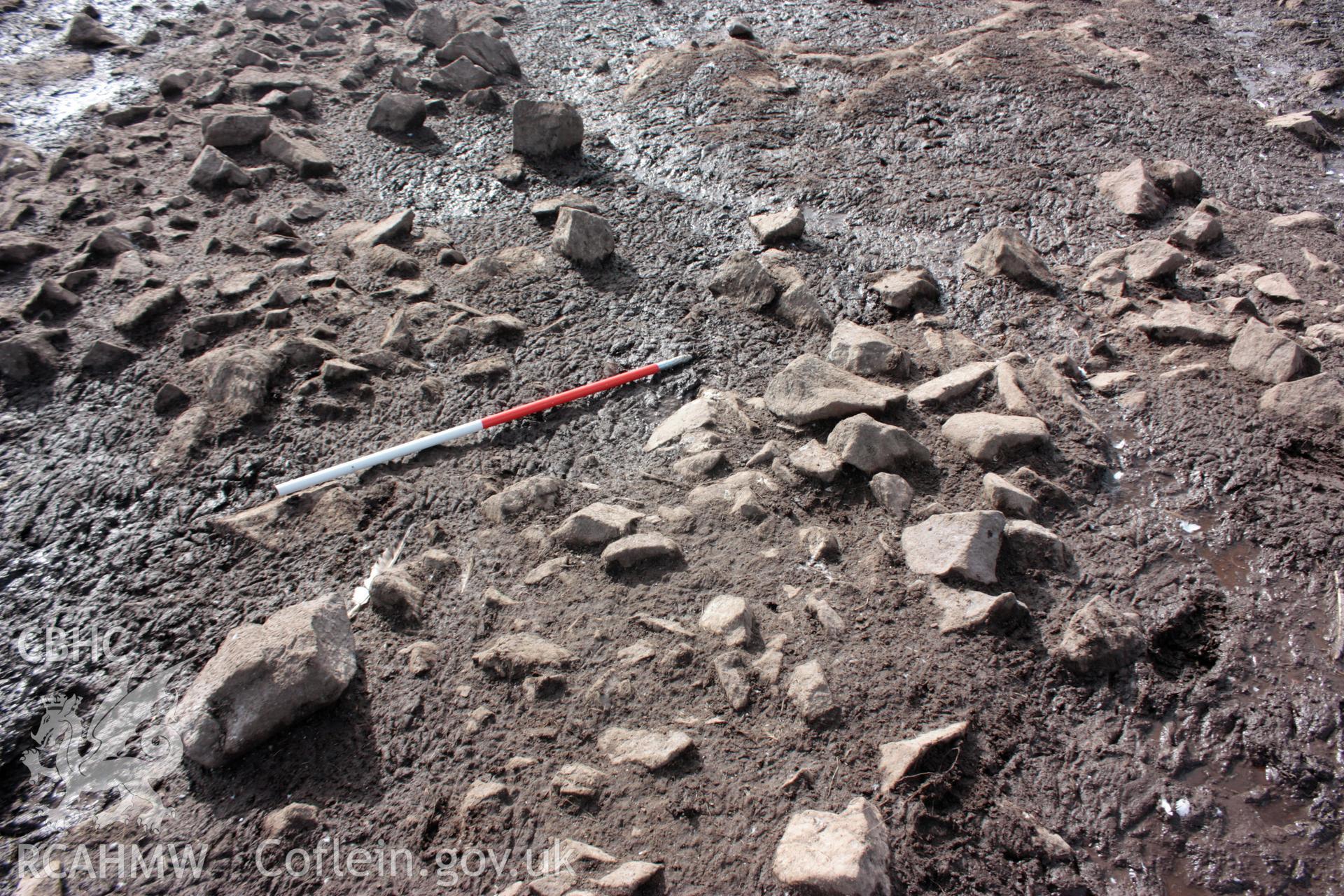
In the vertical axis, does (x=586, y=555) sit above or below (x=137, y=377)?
above

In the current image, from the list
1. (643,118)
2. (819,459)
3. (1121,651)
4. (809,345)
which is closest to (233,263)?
(643,118)

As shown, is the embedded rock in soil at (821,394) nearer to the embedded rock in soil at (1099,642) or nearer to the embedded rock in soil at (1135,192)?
the embedded rock in soil at (1099,642)

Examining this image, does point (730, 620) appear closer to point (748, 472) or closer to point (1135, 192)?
point (748, 472)

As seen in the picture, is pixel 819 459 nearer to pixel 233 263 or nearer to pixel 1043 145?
pixel 1043 145

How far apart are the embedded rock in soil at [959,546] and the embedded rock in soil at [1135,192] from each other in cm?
212

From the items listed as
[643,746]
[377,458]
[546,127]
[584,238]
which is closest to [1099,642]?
[643,746]

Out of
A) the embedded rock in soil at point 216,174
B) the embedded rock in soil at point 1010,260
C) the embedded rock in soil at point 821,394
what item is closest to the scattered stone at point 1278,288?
the embedded rock in soil at point 1010,260

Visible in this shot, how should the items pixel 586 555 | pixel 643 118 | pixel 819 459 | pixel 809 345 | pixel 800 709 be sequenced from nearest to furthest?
1. pixel 800 709
2. pixel 586 555
3. pixel 819 459
4. pixel 809 345
5. pixel 643 118

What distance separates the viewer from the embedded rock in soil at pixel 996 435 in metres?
2.50

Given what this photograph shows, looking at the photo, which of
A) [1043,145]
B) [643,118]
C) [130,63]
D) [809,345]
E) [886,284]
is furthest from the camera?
[130,63]

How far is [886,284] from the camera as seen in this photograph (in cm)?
330

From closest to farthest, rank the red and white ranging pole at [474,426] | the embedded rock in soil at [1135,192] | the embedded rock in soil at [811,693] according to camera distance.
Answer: the embedded rock in soil at [811,693] < the red and white ranging pole at [474,426] < the embedded rock in soil at [1135,192]

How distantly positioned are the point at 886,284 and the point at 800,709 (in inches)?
79.8

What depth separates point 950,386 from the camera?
274 centimetres
